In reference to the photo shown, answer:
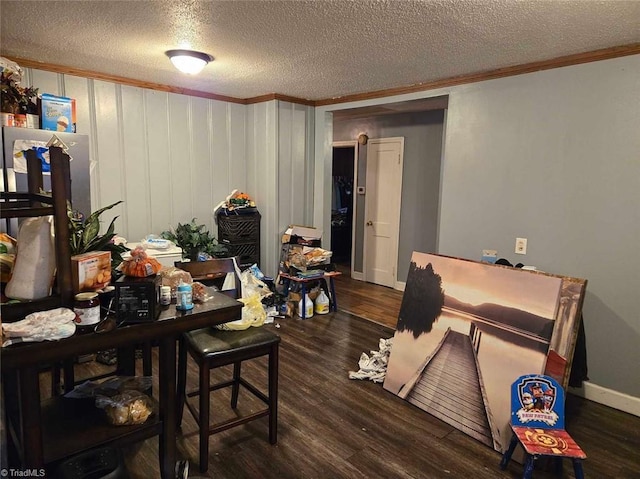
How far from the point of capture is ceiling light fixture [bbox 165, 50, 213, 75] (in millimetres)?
2951

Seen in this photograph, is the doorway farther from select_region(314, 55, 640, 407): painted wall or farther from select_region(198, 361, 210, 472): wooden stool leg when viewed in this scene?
select_region(198, 361, 210, 472): wooden stool leg

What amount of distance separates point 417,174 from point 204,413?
13.3ft

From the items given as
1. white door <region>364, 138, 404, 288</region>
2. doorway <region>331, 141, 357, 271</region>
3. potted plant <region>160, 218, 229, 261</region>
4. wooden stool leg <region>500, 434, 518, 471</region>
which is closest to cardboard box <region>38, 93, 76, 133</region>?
potted plant <region>160, 218, 229, 261</region>

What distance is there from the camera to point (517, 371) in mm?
2320

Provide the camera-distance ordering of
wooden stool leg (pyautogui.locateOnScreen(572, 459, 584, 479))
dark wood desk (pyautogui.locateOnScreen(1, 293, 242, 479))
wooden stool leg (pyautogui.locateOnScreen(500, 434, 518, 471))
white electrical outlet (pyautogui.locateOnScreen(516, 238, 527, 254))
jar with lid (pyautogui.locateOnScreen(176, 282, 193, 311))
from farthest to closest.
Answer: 1. white electrical outlet (pyautogui.locateOnScreen(516, 238, 527, 254))
2. wooden stool leg (pyautogui.locateOnScreen(500, 434, 518, 471))
3. wooden stool leg (pyautogui.locateOnScreen(572, 459, 584, 479))
4. jar with lid (pyautogui.locateOnScreen(176, 282, 193, 311))
5. dark wood desk (pyautogui.locateOnScreen(1, 293, 242, 479))

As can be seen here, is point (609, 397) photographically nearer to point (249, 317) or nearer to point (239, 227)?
point (249, 317)

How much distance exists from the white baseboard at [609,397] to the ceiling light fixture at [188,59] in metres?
3.67

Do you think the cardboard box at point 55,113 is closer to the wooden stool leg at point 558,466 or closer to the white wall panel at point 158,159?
the white wall panel at point 158,159

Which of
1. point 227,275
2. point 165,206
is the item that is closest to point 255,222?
point 165,206

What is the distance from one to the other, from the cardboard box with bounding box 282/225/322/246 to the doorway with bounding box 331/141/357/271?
2422 mm

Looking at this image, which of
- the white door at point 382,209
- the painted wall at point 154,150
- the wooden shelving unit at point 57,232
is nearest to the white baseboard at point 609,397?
the white door at point 382,209

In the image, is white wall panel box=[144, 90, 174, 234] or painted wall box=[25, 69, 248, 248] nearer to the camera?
painted wall box=[25, 69, 248, 248]

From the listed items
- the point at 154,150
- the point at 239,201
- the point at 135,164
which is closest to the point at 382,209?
the point at 239,201

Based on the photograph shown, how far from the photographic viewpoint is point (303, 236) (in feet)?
15.0
